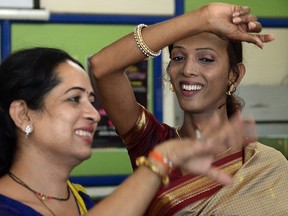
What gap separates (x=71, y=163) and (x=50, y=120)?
14 cm

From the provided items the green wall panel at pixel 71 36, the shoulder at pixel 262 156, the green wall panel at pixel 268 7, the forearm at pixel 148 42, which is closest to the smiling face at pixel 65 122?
the forearm at pixel 148 42

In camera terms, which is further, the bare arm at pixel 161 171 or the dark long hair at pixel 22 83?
the dark long hair at pixel 22 83

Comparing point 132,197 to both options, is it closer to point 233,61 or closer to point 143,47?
point 143,47

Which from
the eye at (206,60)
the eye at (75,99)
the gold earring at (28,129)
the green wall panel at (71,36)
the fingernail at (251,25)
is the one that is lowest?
the green wall panel at (71,36)

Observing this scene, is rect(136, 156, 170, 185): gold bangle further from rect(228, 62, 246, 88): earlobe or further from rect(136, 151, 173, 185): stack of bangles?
rect(228, 62, 246, 88): earlobe

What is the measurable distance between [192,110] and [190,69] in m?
0.14

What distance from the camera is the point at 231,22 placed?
6.75 feet

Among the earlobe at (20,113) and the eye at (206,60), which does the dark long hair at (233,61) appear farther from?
the earlobe at (20,113)

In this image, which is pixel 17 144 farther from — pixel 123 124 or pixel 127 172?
pixel 127 172

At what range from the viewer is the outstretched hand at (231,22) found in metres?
2.04

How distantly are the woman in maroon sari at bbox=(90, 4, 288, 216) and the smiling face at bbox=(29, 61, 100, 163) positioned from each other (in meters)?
0.44

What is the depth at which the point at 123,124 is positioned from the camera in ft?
7.25

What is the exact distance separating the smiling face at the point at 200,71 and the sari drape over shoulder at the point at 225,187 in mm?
167

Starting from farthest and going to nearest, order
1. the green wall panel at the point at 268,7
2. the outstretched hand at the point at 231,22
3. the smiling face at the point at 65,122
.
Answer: the green wall panel at the point at 268,7
the outstretched hand at the point at 231,22
the smiling face at the point at 65,122
